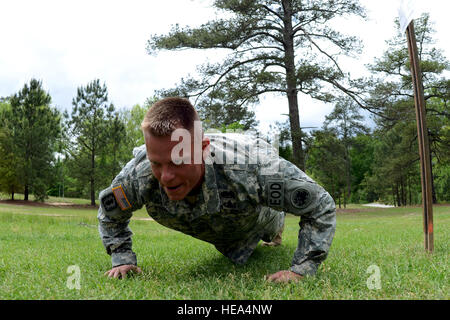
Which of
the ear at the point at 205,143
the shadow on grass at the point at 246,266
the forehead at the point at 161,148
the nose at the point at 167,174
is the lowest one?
the shadow on grass at the point at 246,266

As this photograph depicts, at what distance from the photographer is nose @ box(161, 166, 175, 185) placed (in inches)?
84.8

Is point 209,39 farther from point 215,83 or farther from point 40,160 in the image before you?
point 40,160

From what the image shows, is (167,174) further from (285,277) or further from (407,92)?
(407,92)

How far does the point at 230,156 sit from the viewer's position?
2.56 meters

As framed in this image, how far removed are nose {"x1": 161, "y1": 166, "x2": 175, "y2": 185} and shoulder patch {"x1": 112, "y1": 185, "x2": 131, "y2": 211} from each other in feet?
2.11

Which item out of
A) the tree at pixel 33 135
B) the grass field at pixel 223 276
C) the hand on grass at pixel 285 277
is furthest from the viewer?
the tree at pixel 33 135

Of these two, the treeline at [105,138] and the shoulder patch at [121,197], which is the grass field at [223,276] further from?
the treeline at [105,138]

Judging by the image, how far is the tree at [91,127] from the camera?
94.2 feet

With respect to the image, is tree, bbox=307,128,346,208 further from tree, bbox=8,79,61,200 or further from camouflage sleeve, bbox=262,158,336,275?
tree, bbox=8,79,61,200

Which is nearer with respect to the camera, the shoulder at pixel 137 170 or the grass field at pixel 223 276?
the grass field at pixel 223 276

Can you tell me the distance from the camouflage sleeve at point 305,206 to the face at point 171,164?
53cm

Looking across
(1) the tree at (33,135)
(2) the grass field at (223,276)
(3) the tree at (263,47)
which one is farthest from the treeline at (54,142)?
(2) the grass field at (223,276)

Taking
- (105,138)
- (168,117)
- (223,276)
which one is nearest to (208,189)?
(168,117)

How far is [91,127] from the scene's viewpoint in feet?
95.0
